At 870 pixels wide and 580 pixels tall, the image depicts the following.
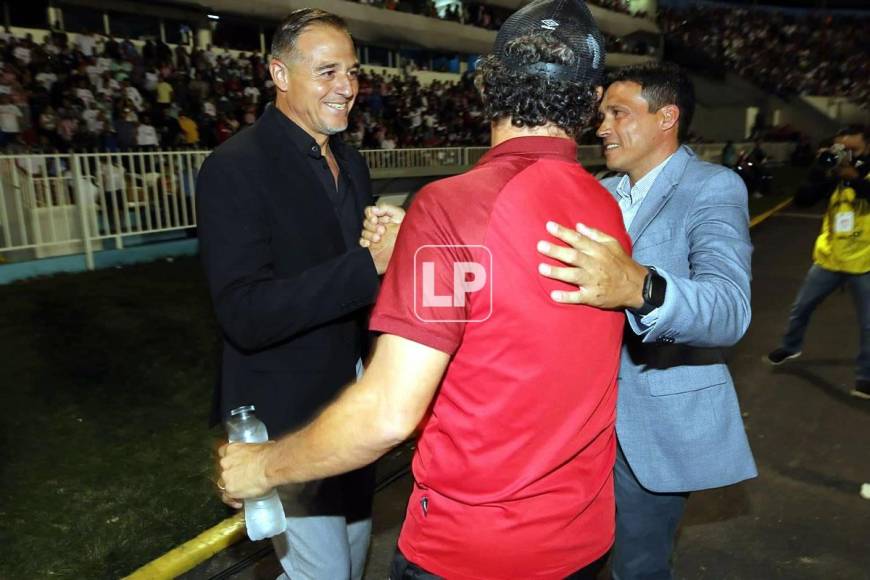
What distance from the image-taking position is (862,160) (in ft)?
16.6

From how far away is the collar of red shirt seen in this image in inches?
52.7

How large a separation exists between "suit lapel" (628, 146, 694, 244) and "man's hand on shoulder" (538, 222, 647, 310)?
84 centimetres

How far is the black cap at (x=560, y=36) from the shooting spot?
133 centimetres

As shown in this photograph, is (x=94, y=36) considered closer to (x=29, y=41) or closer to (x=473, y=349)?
(x=29, y=41)

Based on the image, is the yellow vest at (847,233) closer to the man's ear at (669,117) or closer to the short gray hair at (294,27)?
the man's ear at (669,117)

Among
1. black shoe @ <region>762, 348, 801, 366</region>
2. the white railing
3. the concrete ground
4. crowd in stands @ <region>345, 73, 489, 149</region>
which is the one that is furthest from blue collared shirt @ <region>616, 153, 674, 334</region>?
crowd in stands @ <region>345, 73, 489, 149</region>

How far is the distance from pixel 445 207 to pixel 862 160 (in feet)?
16.4

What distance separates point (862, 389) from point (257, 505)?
539 centimetres

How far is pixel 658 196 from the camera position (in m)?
2.18

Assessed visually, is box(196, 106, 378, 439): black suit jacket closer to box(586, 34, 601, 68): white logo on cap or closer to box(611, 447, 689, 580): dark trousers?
box(586, 34, 601, 68): white logo on cap

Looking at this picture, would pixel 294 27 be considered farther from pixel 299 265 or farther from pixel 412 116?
pixel 412 116

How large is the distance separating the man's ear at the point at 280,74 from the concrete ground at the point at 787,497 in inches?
89.6

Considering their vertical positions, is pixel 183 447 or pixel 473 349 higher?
pixel 473 349

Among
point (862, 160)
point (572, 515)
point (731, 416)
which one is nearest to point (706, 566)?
A: point (731, 416)
